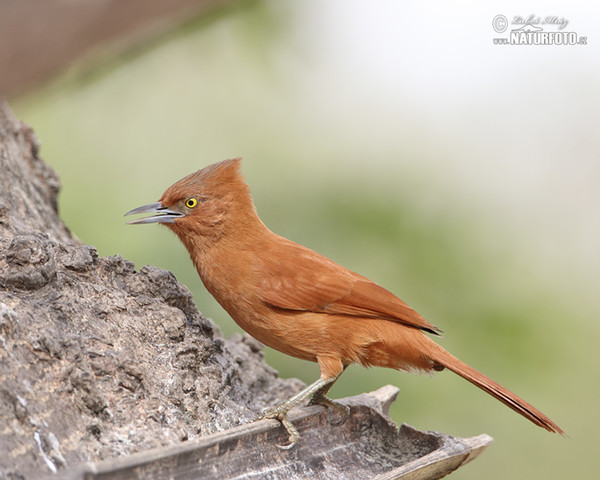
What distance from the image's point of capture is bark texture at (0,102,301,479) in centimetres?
228

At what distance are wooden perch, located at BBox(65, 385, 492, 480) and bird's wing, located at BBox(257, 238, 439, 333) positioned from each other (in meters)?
0.41

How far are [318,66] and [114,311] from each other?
205 inches

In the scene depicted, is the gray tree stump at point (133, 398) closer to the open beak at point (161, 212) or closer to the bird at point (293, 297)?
the bird at point (293, 297)

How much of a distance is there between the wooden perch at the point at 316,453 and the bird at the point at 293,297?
256mm

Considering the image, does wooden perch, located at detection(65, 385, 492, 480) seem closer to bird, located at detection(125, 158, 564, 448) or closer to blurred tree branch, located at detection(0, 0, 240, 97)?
bird, located at detection(125, 158, 564, 448)

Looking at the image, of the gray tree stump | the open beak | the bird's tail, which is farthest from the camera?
the open beak

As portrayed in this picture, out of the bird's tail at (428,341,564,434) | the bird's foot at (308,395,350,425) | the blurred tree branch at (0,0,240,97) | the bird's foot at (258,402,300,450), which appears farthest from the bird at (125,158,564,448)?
the blurred tree branch at (0,0,240,97)

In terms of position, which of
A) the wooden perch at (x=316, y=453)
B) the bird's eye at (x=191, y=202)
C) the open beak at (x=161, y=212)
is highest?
the bird's eye at (x=191, y=202)

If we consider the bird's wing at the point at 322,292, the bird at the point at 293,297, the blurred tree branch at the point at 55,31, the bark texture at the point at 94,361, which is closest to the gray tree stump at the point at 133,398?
the bark texture at the point at 94,361

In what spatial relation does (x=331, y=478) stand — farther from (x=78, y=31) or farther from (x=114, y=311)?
(x=78, y=31)

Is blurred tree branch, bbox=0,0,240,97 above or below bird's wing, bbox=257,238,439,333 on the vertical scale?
above

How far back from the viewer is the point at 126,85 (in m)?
7.48

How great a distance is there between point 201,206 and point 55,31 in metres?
1.36

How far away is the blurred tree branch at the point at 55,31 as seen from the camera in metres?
2.43
